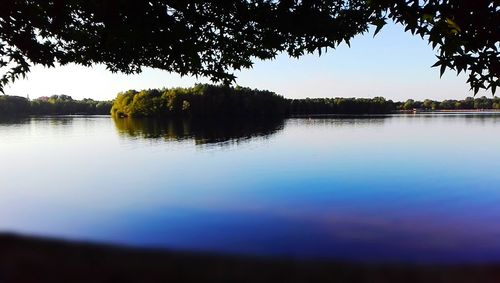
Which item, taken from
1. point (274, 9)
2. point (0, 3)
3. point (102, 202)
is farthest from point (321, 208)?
point (0, 3)

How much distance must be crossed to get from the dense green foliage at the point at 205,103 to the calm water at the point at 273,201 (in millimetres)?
107219

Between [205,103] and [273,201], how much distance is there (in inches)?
5457

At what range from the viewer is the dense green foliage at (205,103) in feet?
535

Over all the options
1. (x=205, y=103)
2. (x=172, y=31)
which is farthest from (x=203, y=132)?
(x=172, y=31)

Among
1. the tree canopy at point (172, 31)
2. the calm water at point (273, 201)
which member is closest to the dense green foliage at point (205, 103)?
the calm water at point (273, 201)

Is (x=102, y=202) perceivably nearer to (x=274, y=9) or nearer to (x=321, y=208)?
(x=321, y=208)

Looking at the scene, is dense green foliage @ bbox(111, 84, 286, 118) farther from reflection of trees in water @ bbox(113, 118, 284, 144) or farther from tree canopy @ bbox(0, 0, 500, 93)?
tree canopy @ bbox(0, 0, 500, 93)

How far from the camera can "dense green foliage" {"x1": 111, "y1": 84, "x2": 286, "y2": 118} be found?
16312cm

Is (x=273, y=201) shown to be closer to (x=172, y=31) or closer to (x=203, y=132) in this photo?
(x=172, y=31)

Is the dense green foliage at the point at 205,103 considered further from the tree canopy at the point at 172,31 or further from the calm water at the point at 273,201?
the tree canopy at the point at 172,31

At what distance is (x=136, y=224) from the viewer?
22.4 m

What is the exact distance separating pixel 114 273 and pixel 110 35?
15.4ft

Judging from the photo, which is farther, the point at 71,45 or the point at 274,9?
the point at 71,45

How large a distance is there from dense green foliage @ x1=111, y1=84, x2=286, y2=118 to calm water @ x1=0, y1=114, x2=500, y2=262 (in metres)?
107
